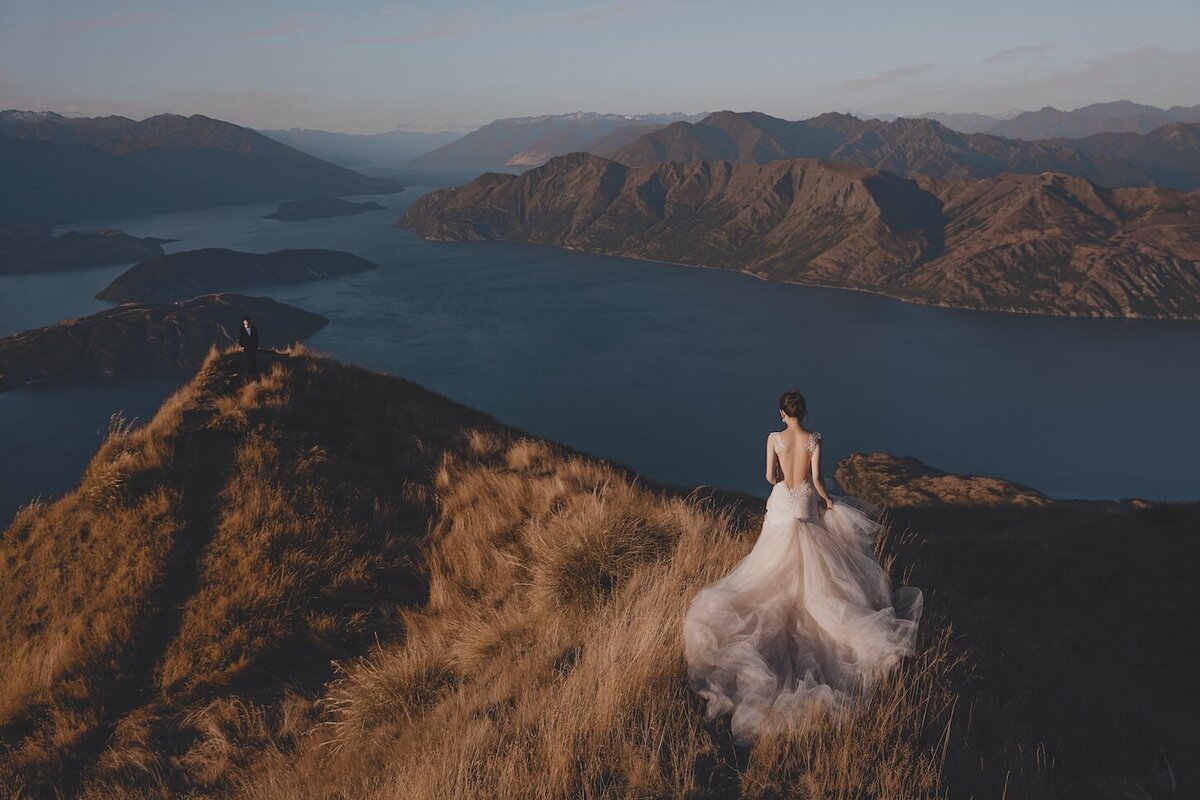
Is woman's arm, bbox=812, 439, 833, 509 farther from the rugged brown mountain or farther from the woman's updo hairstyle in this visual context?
the rugged brown mountain

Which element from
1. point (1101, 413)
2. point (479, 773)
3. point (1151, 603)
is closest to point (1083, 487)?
point (1101, 413)

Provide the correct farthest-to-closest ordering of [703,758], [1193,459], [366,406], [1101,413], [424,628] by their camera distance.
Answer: [1101,413], [1193,459], [366,406], [424,628], [703,758]

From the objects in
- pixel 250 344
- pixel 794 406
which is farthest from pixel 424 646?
pixel 250 344

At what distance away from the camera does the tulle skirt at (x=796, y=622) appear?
5.52 m

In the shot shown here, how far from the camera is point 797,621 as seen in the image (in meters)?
6.96

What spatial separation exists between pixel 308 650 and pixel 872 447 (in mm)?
141239

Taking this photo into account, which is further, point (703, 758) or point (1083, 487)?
point (1083, 487)

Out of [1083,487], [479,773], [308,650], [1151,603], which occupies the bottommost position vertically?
[1083,487]

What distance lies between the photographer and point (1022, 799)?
455cm

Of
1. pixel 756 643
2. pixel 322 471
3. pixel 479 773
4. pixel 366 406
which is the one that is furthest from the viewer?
pixel 366 406

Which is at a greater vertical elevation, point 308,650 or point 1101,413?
point 308,650

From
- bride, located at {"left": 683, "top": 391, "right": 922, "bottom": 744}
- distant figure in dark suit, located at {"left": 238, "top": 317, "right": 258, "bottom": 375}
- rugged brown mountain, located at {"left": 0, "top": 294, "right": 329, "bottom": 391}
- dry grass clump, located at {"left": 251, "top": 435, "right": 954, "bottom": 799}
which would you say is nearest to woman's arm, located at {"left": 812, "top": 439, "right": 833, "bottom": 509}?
bride, located at {"left": 683, "top": 391, "right": 922, "bottom": 744}

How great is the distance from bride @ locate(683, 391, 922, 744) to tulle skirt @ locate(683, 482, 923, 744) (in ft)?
0.04

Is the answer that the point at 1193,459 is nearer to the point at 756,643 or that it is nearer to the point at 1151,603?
the point at 1151,603
